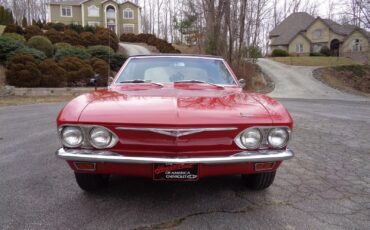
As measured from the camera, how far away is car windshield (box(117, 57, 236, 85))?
3.95 meters

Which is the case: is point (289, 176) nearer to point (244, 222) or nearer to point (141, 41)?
point (244, 222)

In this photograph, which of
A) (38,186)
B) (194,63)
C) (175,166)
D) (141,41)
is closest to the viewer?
(175,166)

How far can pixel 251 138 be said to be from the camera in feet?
8.43

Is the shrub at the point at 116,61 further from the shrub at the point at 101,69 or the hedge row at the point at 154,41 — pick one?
the hedge row at the point at 154,41

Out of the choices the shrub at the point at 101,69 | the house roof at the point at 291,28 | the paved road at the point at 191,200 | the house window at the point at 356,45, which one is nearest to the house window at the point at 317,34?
the house roof at the point at 291,28

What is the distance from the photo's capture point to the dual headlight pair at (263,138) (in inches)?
100

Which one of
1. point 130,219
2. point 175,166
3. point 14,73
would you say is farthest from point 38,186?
point 14,73

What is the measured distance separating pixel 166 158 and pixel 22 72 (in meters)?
16.1

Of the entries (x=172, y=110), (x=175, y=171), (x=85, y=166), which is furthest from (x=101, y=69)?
(x=175, y=171)

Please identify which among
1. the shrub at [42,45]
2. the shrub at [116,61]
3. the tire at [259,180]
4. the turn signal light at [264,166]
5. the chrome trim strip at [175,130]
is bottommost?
the tire at [259,180]

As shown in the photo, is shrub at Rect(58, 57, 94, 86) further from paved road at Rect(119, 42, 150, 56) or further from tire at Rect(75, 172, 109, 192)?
tire at Rect(75, 172, 109, 192)

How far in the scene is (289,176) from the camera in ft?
12.8

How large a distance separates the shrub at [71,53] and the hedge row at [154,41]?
1443 centimetres

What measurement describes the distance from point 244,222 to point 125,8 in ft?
182
